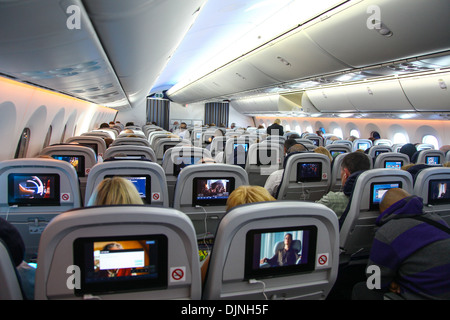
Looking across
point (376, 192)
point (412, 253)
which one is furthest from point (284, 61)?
point (412, 253)

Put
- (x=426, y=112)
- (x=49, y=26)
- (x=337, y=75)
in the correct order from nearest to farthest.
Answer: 1. (x=49, y=26)
2. (x=337, y=75)
3. (x=426, y=112)

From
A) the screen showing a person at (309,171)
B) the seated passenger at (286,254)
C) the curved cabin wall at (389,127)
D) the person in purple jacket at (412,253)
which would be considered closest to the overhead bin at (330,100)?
the curved cabin wall at (389,127)

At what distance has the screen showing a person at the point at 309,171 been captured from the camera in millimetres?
4801

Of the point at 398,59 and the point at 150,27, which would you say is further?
the point at 398,59

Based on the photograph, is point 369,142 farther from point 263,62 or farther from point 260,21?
point 260,21

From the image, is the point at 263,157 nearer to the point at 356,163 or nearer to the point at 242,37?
the point at 356,163

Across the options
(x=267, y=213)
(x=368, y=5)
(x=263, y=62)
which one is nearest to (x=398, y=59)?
(x=368, y=5)

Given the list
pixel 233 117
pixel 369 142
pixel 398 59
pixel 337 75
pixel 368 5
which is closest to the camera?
pixel 368 5

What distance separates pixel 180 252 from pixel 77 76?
4290mm

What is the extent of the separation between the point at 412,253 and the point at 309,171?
A: 2.84 m

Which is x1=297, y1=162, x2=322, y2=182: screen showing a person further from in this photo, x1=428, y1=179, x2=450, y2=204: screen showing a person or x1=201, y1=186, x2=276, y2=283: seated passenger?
x1=201, y1=186, x2=276, y2=283: seated passenger

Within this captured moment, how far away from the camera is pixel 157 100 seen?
29.7 m

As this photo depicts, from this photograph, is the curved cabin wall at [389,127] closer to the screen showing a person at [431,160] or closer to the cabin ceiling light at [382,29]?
the screen showing a person at [431,160]

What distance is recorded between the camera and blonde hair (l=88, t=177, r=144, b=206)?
2.01 meters
